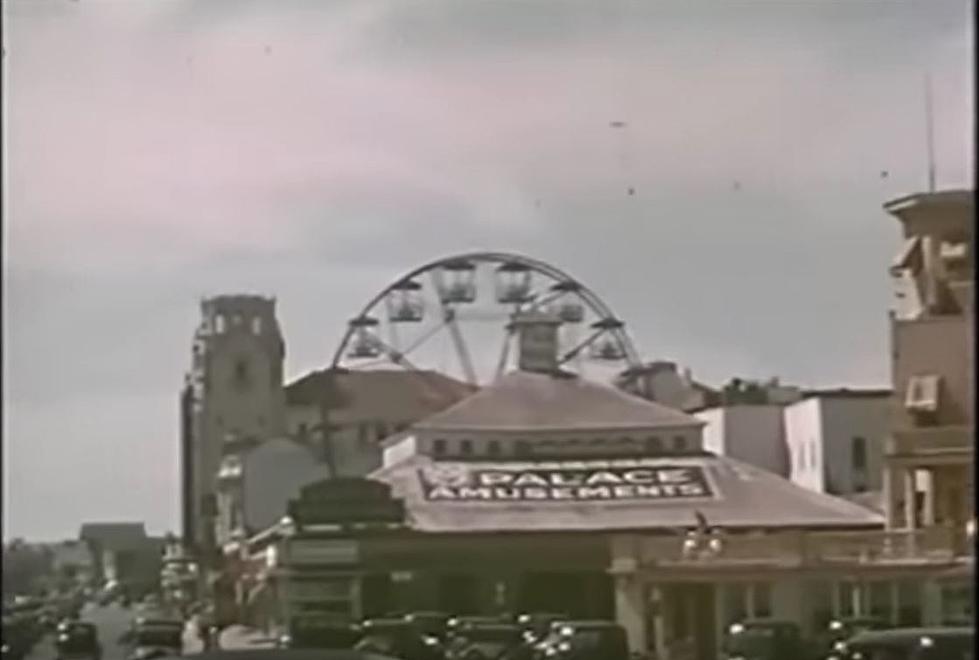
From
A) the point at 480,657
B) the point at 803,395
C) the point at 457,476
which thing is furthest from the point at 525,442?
the point at 480,657

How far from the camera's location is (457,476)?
14.2 metres

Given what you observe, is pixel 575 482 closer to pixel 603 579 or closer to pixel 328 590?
pixel 603 579

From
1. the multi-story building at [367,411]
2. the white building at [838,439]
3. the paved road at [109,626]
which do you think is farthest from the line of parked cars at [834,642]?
the paved road at [109,626]

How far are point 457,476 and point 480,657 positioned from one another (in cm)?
279

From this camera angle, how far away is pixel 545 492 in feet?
46.9

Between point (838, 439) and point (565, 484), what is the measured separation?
2352 millimetres

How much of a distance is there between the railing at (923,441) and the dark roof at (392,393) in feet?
8.60

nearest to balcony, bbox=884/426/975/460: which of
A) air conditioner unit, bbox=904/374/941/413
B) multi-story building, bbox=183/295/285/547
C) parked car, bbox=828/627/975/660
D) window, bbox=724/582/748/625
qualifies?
air conditioner unit, bbox=904/374/941/413

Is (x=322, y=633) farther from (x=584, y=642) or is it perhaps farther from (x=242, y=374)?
(x=584, y=642)

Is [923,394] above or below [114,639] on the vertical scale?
above

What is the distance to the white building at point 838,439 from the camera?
49.1 feet

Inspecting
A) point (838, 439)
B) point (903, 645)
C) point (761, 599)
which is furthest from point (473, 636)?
point (838, 439)

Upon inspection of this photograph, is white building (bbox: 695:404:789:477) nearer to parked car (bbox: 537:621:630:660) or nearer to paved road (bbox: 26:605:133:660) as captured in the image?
parked car (bbox: 537:621:630:660)

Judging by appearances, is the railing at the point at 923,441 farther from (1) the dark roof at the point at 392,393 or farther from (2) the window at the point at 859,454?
(1) the dark roof at the point at 392,393
